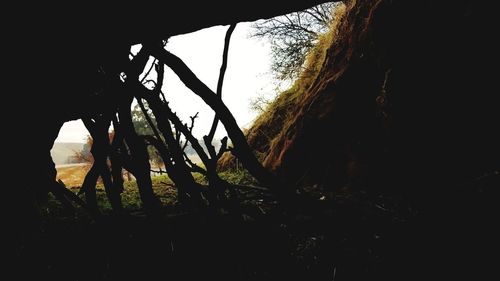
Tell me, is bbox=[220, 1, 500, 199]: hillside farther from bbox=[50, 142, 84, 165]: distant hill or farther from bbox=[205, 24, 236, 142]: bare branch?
bbox=[50, 142, 84, 165]: distant hill

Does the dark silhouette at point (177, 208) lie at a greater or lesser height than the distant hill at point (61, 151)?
lesser

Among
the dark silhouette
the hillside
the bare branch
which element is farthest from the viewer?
the hillside

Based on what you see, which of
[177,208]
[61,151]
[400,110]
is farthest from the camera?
→ [61,151]

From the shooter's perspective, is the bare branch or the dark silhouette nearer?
the dark silhouette

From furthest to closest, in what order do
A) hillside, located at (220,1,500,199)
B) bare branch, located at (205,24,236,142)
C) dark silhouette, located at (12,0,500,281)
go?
hillside, located at (220,1,500,199), bare branch, located at (205,24,236,142), dark silhouette, located at (12,0,500,281)

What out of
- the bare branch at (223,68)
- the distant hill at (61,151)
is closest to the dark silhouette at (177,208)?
the bare branch at (223,68)

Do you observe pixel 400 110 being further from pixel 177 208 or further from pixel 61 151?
pixel 61 151

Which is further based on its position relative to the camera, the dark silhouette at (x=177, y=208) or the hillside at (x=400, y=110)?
the hillside at (x=400, y=110)

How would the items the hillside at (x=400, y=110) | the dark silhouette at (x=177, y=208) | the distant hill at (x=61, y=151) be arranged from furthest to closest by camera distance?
the distant hill at (x=61, y=151) → the hillside at (x=400, y=110) → the dark silhouette at (x=177, y=208)

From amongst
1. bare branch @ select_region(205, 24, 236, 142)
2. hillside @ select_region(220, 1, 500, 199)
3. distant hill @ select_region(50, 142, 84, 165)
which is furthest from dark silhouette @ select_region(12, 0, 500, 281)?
distant hill @ select_region(50, 142, 84, 165)

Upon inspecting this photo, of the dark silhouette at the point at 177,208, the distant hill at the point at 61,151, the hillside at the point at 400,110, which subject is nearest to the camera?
the dark silhouette at the point at 177,208

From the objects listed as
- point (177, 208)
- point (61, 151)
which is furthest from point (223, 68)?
point (61, 151)

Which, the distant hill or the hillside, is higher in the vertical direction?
the distant hill

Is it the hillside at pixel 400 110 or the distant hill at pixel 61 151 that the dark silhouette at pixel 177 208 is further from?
the distant hill at pixel 61 151
